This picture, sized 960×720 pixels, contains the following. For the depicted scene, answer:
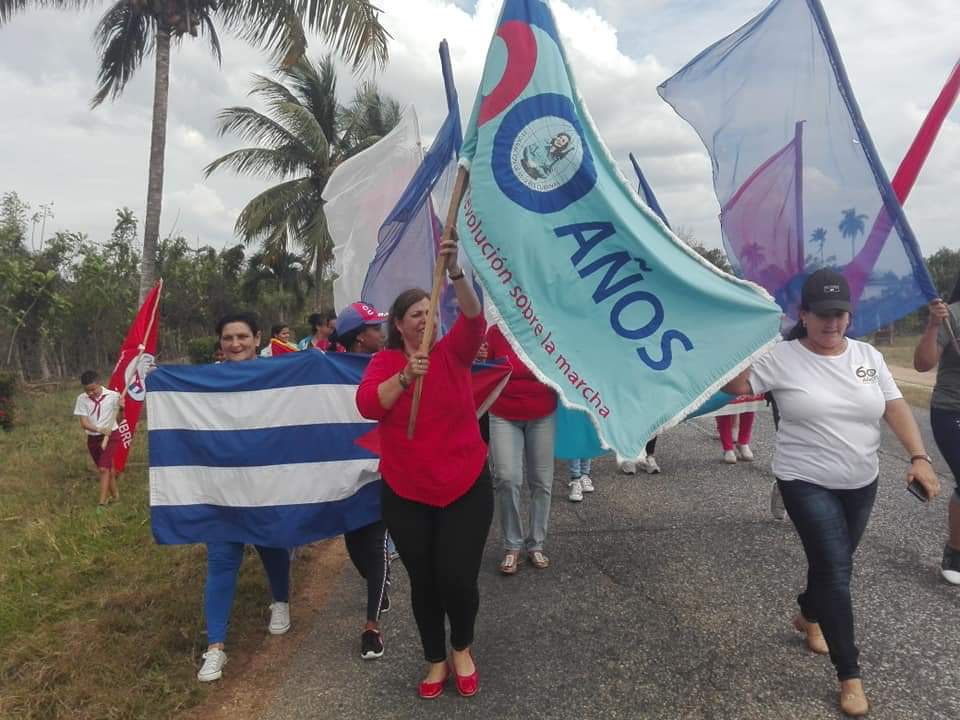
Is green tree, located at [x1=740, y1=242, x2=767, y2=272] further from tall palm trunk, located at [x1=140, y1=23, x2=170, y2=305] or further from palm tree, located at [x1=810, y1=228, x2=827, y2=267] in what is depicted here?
tall palm trunk, located at [x1=140, y1=23, x2=170, y2=305]

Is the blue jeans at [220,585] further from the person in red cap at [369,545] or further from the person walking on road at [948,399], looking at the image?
the person walking on road at [948,399]

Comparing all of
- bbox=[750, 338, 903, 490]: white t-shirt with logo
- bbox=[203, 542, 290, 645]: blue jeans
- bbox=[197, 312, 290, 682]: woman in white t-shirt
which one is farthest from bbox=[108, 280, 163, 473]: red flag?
bbox=[750, 338, 903, 490]: white t-shirt with logo

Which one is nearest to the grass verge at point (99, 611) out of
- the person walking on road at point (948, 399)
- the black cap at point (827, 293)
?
the black cap at point (827, 293)

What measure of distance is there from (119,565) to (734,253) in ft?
14.9

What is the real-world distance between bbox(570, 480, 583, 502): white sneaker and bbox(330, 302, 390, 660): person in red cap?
2245 mm

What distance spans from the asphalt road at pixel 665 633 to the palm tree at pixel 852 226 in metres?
1.87

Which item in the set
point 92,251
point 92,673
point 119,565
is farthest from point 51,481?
point 92,251

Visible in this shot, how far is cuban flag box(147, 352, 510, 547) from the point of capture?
3477mm

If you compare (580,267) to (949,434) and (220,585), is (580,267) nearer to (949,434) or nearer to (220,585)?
(220,585)

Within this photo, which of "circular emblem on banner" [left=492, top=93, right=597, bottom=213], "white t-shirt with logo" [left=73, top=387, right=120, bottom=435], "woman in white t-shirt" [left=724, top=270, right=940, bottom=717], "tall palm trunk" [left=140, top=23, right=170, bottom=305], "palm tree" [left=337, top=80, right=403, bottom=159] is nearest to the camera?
"woman in white t-shirt" [left=724, top=270, right=940, bottom=717]

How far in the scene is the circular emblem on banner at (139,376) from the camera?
3691mm

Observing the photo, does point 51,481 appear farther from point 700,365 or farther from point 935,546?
point 935,546

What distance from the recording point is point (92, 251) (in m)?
21.6

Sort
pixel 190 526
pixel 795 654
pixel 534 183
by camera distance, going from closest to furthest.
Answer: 1. pixel 534 183
2. pixel 795 654
3. pixel 190 526
